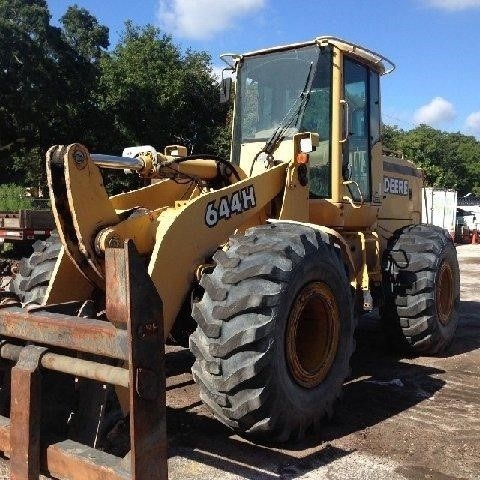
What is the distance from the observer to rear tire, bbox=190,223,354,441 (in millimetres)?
3855

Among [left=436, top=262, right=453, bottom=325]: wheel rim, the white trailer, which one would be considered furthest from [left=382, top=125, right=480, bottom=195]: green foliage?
[left=436, top=262, right=453, bottom=325]: wheel rim

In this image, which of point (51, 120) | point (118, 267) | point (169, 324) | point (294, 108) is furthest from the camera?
point (51, 120)

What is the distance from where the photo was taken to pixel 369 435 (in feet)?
14.8

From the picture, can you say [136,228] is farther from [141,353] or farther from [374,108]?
[374,108]

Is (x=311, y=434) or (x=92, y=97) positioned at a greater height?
(x=92, y=97)

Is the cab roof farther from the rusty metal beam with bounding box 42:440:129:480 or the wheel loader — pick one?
the rusty metal beam with bounding box 42:440:129:480

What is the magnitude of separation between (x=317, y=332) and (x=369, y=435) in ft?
2.65

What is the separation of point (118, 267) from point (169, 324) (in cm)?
151

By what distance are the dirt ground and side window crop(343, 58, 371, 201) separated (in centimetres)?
188

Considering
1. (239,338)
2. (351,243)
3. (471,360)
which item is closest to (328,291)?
(239,338)

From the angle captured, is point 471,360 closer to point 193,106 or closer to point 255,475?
point 255,475

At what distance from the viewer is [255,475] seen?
3.79 metres

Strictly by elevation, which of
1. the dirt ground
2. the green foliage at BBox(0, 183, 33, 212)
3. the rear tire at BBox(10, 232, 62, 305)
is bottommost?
the dirt ground

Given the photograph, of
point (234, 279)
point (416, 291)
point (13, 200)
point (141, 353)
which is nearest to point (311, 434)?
point (234, 279)
